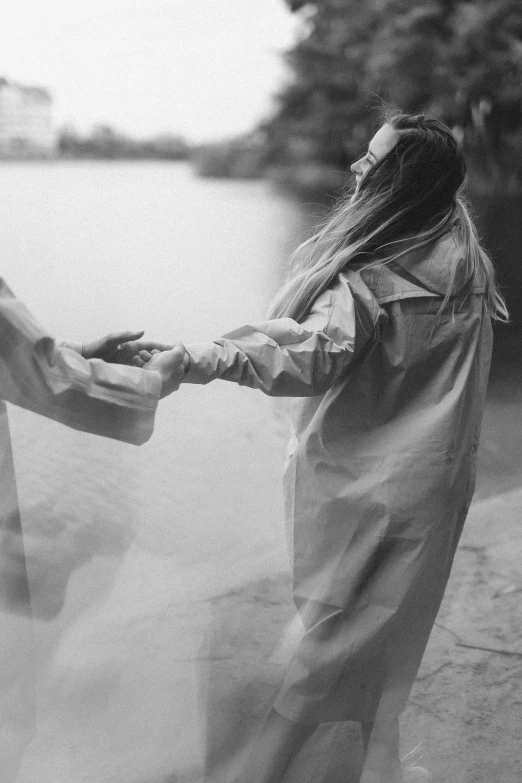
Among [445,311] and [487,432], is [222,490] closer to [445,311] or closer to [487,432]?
[445,311]

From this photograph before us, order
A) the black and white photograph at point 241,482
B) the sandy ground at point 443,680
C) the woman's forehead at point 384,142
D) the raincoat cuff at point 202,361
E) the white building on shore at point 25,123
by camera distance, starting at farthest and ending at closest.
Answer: the white building on shore at point 25,123 → the sandy ground at point 443,680 → the woman's forehead at point 384,142 → the black and white photograph at point 241,482 → the raincoat cuff at point 202,361

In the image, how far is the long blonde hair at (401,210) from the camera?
56.1 inches

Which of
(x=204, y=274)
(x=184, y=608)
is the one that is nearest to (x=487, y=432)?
(x=204, y=274)

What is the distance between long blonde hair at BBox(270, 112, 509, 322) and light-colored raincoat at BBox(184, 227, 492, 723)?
0.03 metres

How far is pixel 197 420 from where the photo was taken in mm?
2508

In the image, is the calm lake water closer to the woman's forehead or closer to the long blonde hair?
the long blonde hair

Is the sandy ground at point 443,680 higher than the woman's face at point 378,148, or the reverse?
the woman's face at point 378,148

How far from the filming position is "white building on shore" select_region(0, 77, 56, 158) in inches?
86.0

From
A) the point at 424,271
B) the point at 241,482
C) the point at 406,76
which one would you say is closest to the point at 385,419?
the point at 424,271

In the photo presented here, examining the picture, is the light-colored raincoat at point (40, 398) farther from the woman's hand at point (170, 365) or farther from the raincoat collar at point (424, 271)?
the raincoat collar at point (424, 271)

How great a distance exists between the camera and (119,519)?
181 centimetres

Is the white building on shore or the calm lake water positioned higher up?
the white building on shore

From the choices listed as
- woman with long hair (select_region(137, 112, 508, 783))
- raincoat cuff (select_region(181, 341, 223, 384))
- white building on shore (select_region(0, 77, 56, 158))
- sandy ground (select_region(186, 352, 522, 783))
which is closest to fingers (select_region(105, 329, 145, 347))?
raincoat cuff (select_region(181, 341, 223, 384))

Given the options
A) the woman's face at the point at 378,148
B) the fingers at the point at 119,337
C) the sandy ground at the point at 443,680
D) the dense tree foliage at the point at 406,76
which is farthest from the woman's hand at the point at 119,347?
the dense tree foliage at the point at 406,76
